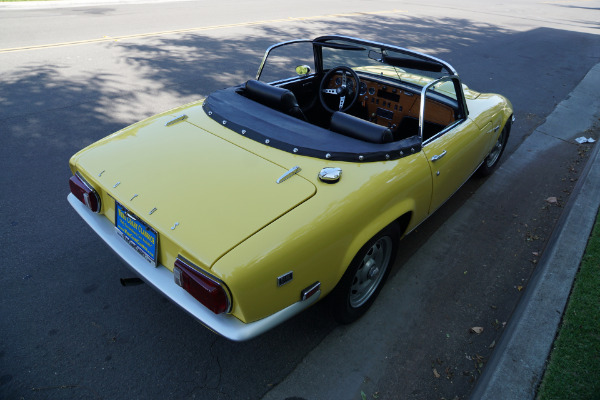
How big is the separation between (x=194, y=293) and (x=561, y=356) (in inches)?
90.7

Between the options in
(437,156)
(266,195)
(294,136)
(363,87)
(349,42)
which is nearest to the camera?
(266,195)

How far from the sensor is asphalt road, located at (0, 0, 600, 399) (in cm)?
262

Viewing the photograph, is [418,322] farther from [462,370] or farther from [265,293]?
[265,293]

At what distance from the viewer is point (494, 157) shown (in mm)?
5051

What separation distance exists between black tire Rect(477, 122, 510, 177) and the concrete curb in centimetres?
90


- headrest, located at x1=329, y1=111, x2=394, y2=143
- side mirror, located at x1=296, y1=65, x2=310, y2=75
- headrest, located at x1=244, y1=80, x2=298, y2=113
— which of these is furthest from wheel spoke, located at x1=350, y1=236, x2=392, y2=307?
side mirror, located at x1=296, y1=65, x2=310, y2=75

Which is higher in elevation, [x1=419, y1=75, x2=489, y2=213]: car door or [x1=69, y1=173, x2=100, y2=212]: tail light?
[x1=419, y1=75, x2=489, y2=213]: car door

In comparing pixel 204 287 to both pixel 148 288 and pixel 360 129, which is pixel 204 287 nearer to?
pixel 148 288

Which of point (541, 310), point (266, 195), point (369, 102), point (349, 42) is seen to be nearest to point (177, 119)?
point (266, 195)

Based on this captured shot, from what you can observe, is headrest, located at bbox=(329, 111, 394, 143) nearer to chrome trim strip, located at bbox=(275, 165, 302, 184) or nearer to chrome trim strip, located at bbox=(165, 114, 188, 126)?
chrome trim strip, located at bbox=(275, 165, 302, 184)

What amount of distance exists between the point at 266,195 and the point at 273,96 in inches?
47.9

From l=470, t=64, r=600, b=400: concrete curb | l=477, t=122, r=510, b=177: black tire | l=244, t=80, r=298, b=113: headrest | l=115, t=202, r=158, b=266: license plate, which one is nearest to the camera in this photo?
l=115, t=202, r=158, b=266: license plate

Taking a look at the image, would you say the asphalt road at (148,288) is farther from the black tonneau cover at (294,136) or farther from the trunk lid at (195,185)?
the black tonneau cover at (294,136)

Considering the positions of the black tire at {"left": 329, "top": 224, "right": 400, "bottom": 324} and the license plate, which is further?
the black tire at {"left": 329, "top": 224, "right": 400, "bottom": 324}
